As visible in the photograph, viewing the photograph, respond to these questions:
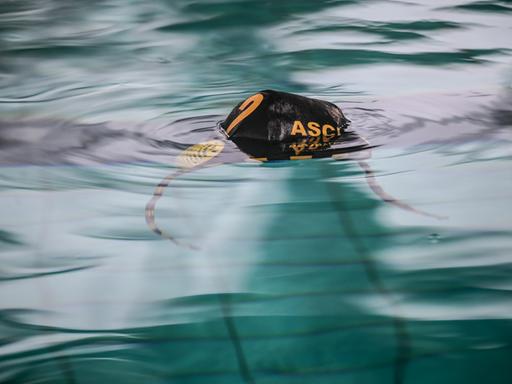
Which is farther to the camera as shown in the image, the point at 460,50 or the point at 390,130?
the point at 460,50

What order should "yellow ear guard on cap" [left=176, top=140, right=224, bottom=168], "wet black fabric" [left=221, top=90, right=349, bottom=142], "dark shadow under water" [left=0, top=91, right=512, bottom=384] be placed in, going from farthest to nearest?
1. "wet black fabric" [left=221, top=90, right=349, bottom=142]
2. "yellow ear guard on cap" [left=176, top=140, right=224, bottom=168]
3. "dark shadow under water" [left=0, top=91, right=512, bottom=384]

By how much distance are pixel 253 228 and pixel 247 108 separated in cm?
72

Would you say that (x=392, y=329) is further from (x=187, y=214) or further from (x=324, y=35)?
(x=324, y=35)

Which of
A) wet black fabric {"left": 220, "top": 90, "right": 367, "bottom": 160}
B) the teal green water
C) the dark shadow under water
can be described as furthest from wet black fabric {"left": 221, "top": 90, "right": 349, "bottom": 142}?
the dark shadow under water

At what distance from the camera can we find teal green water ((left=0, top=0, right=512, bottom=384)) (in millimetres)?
1542

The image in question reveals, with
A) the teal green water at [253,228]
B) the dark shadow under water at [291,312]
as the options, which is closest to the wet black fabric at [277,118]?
the teal green water at [253,228]

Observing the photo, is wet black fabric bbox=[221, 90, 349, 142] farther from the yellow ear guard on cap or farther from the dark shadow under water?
the dark shadow under water

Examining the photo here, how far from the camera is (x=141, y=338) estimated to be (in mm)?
1586

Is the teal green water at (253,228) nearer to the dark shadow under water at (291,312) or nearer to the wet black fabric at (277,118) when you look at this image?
the dark shadow under water at (291,312)

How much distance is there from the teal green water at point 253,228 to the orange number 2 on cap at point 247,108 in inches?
4.3

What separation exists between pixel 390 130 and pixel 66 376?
1607mm

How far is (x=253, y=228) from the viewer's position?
2066 mm

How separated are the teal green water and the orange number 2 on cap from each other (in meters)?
0.11

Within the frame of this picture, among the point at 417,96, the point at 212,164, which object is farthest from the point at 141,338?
the point at 417,96
